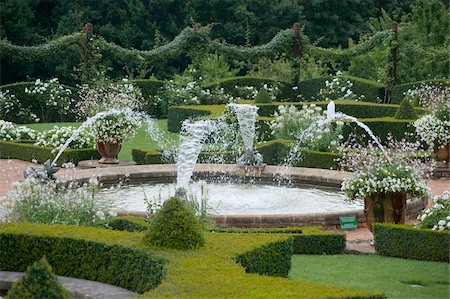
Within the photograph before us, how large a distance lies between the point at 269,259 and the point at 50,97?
17118 millimetres

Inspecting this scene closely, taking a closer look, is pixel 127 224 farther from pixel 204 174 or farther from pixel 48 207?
pixel 204 174

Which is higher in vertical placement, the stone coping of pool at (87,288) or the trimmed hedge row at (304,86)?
the trimmed hedge row at (304,86)

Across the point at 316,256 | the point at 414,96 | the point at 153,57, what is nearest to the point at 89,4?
the point at 153,57

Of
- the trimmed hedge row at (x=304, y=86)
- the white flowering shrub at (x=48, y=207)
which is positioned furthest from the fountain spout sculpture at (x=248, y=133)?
the trimmed hedge row at (x=304, y=86)

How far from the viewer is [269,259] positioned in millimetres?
7777

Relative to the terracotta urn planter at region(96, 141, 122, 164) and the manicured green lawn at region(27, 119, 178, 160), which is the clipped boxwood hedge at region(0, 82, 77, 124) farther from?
the terracotta urn planter at region(96, 141, 122, 164)

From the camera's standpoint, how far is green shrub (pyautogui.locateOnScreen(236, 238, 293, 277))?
294 inches

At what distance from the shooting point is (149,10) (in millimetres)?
35344

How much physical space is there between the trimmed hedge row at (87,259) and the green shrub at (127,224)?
4.78ft

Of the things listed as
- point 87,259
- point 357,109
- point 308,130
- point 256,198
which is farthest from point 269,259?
point 357,109

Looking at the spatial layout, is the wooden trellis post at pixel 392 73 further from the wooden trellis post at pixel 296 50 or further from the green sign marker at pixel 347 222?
the green sign marker at pixel 347 222

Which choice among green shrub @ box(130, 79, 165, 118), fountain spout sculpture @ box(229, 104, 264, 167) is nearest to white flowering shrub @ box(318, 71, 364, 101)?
green shrub @ box(130, 79, 165, 118)

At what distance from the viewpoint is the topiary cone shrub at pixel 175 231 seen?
7.50 meters

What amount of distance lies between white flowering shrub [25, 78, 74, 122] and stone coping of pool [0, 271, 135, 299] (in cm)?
1633
